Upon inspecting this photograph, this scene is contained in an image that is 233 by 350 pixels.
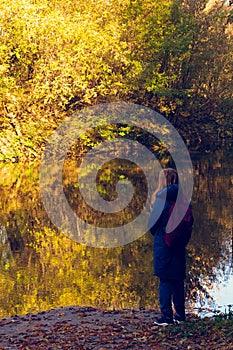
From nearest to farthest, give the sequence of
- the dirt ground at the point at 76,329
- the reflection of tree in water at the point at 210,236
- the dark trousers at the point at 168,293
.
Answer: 1. the dirt ground at the point at 76,329
2. the dark trousers at the point at 168,293
3. the reflection of tree in water at the point at 210,236

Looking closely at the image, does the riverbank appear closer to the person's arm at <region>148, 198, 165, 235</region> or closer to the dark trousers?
the dark trousers

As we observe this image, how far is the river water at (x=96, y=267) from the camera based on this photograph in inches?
446

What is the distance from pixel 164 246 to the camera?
8.53 metres

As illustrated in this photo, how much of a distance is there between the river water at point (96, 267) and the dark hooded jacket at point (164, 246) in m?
1.82

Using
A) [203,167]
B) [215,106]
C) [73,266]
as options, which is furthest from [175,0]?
[73,266]

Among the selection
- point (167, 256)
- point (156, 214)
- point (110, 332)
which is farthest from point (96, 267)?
point (156, 214)

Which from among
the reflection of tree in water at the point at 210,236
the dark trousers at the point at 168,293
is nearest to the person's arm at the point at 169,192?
the dark trousers at the point at 168,293

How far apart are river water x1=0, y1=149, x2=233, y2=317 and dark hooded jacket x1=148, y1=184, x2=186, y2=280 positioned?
182 centimetres

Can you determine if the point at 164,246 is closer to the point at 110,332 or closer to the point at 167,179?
the point at 167,179

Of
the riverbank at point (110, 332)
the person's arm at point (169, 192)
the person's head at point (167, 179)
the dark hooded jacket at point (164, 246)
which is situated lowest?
the riverbank at point (110, 332)

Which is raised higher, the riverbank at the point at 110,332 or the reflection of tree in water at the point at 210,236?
the reflection of tree in water at the point at 210,236

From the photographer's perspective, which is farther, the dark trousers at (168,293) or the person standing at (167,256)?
the dark trousers at (168,293)

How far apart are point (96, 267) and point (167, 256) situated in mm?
5450

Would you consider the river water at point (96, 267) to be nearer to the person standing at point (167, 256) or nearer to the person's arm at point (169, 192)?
the person standing at point (167, 256)
